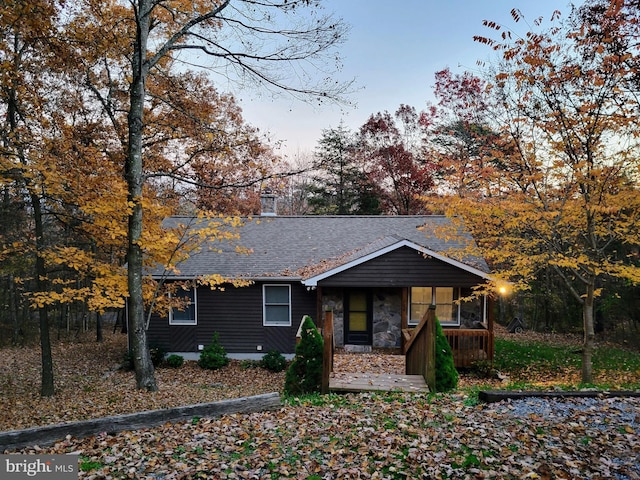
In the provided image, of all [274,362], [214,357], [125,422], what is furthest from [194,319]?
[125,422]

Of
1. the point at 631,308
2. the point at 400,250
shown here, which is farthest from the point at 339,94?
the point at 631,308

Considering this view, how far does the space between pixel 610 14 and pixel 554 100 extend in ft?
5.37

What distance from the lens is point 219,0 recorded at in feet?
27.7

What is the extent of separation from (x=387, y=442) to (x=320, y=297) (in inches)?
356

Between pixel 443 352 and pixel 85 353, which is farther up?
pixel 443 352

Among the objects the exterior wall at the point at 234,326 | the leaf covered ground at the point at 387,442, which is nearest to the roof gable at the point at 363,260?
the exterior wall at the point at 234,326

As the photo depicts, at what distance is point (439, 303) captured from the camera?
13836 millimetres

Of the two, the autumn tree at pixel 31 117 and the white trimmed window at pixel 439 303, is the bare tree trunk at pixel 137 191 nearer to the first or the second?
the autumn tree at pixel 31 117

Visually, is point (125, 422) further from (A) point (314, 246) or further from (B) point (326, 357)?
(A) point (314, 246)

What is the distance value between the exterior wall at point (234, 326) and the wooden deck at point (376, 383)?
5.98m

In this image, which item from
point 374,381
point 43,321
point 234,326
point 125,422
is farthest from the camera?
point 234,326

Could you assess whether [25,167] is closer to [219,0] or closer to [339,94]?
[219,0]

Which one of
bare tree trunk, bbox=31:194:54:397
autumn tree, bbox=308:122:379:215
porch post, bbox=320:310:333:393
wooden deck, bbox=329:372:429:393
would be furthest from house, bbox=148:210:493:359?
autumn tree, bbox=308:122:379:215

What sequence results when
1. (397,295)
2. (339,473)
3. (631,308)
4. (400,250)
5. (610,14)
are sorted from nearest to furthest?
(339,473) < (610,14) < (400,250) < (397,295) < (631,308)
